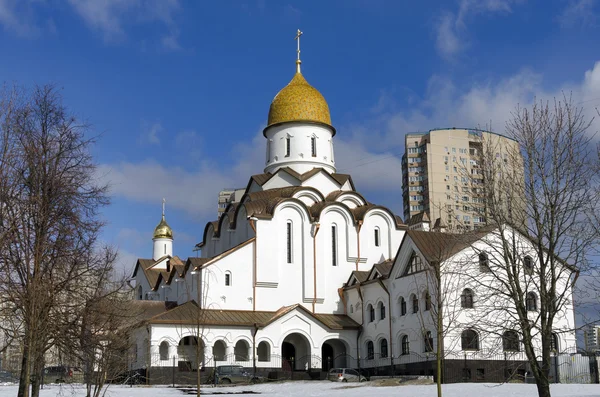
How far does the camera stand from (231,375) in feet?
113

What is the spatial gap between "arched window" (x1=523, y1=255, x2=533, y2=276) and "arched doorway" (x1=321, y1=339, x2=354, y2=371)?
2386cm

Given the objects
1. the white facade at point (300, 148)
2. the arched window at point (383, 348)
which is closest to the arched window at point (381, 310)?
the arched window at point (383, 348)

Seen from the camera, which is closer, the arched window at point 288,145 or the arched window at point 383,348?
the arched window at point 383,348

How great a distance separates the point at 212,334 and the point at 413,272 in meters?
10.4

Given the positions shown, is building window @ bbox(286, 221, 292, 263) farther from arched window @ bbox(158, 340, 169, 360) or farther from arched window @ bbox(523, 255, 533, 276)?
arched window @ bbox(523, 255, 533, 276)

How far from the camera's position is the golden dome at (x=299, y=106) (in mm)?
45875

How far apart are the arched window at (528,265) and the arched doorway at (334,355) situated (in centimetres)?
2386

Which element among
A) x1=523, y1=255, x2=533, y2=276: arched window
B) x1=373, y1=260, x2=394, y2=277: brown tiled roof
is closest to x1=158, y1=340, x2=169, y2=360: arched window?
x1=373, y1=260, x2=394, y2=277: brown tiled roof

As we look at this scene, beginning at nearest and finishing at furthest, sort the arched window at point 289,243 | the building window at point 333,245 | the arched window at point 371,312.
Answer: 1. the arched window at point 371,312
2. the arched window at point 289,243
3. the building window at point 333,245

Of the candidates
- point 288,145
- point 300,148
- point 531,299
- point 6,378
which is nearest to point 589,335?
point 531,299

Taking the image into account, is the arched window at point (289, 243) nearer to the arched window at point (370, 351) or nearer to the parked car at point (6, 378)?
the arched window at point (370, 351)

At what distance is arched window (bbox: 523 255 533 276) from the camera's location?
50.1 feet

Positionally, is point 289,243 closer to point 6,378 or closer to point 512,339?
point 6,378

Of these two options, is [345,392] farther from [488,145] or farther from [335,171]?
[335,171]
